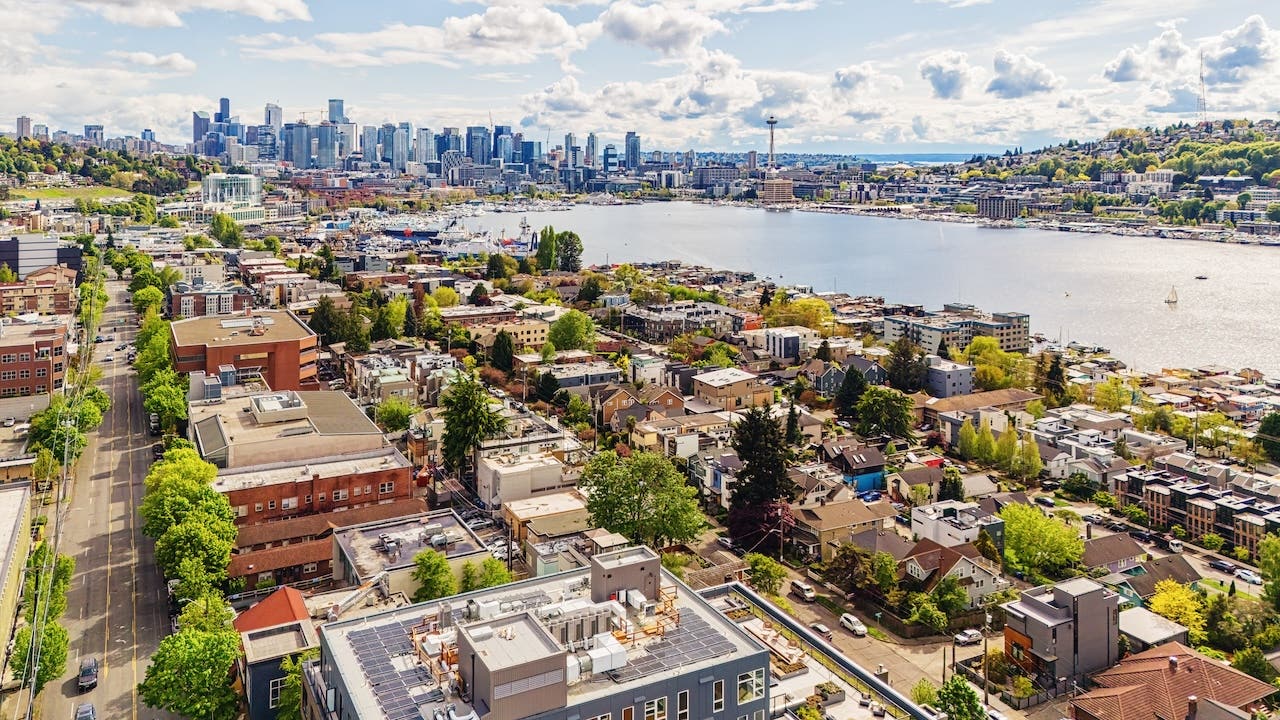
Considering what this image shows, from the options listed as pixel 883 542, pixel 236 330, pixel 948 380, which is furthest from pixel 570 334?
pixel 883 542

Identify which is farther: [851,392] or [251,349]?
[851,392]

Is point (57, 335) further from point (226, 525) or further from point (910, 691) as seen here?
point (910, 691)

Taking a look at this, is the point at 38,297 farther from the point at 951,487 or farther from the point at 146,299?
the point at 951,487

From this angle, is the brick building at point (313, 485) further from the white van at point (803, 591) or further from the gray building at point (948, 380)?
the gray building at point (948, 380)

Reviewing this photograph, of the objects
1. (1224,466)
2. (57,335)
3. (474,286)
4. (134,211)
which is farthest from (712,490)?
(134,211)

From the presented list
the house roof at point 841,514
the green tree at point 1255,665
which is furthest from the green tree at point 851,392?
the green tree at point 1255,665
